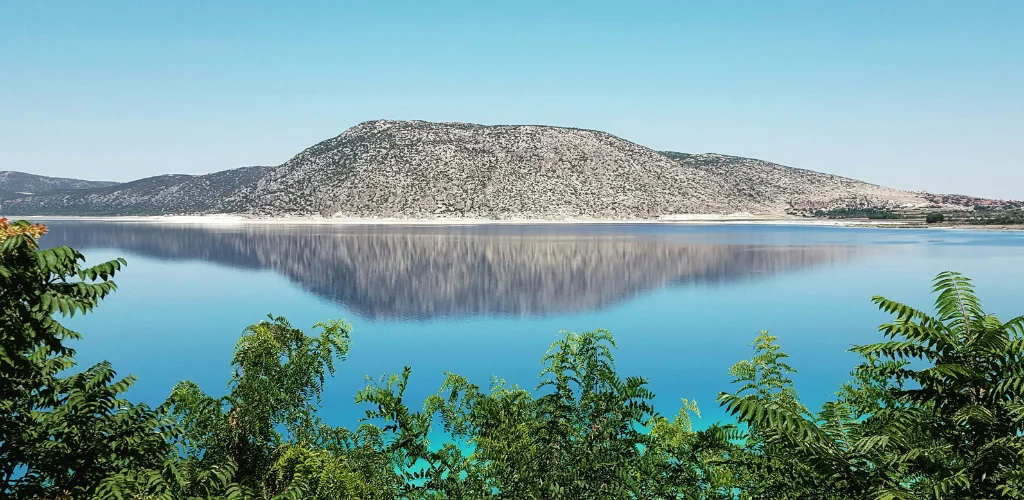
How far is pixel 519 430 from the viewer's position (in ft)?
43.8

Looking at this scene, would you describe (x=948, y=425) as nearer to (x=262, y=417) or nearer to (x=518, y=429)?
(x=518, y=429)

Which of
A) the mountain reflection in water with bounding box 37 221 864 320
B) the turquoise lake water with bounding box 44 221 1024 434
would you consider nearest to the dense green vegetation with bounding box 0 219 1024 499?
the turquoise lake water with bounding box 44 221 1024 434

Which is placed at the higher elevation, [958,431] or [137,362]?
[958,431]

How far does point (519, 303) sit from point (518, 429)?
5133 cm

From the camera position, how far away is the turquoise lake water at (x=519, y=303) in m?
41.3

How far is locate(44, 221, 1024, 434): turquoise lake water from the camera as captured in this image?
41.3 m

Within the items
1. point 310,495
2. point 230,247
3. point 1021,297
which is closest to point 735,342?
point 1021,297

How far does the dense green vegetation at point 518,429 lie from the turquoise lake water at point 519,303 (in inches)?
673

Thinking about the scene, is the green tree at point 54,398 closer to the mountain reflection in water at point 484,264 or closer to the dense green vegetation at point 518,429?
the dense green vegetation at point 518,429

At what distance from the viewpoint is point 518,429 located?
1338 cm

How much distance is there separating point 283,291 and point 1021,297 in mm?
70084

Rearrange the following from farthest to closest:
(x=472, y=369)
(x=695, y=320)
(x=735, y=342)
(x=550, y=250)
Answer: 1. (x=550, y=250)
2. (x=695, y=320)
3. (x=735, y=342)
4. (x=472, y=369)

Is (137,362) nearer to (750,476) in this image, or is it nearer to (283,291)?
(283,291)

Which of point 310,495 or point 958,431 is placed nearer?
point 958,431
